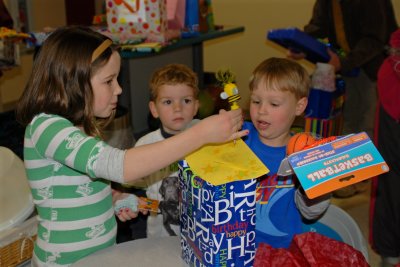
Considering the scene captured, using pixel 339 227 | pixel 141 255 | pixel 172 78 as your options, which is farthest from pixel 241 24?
pixel 141 255

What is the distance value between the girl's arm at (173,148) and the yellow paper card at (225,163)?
0.03m

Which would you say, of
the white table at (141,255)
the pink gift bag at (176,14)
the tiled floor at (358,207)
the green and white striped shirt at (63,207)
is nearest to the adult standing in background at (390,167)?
the tiled floor at (358,207)

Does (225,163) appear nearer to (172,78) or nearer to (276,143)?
(276,143)

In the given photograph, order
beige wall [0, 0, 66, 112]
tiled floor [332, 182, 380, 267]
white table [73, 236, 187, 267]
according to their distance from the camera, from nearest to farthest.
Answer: white table [73, 236, 187, 267] < tiled floor [332, 182, 380, 267] < beige wall [0, 0, 66, 112]

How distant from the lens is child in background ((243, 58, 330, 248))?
4.84 feet

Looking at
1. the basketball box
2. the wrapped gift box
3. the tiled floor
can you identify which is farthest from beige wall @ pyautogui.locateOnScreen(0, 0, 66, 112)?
the basketball box

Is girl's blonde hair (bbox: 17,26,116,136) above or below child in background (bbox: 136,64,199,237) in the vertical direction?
above

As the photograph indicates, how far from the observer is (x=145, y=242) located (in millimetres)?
1340

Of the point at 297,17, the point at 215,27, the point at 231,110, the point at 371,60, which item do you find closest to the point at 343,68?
the point at 371,60

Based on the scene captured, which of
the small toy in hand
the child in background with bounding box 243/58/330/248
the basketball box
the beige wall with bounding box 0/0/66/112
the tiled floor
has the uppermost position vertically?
the small toy in hand

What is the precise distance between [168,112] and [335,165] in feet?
3.32

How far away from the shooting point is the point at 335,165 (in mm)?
998

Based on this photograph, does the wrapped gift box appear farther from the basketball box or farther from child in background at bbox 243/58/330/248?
child in background at bbox 243/58/330/248

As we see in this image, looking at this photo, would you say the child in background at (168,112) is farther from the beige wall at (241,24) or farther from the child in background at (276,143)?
→ the beige wall at (241,24)
